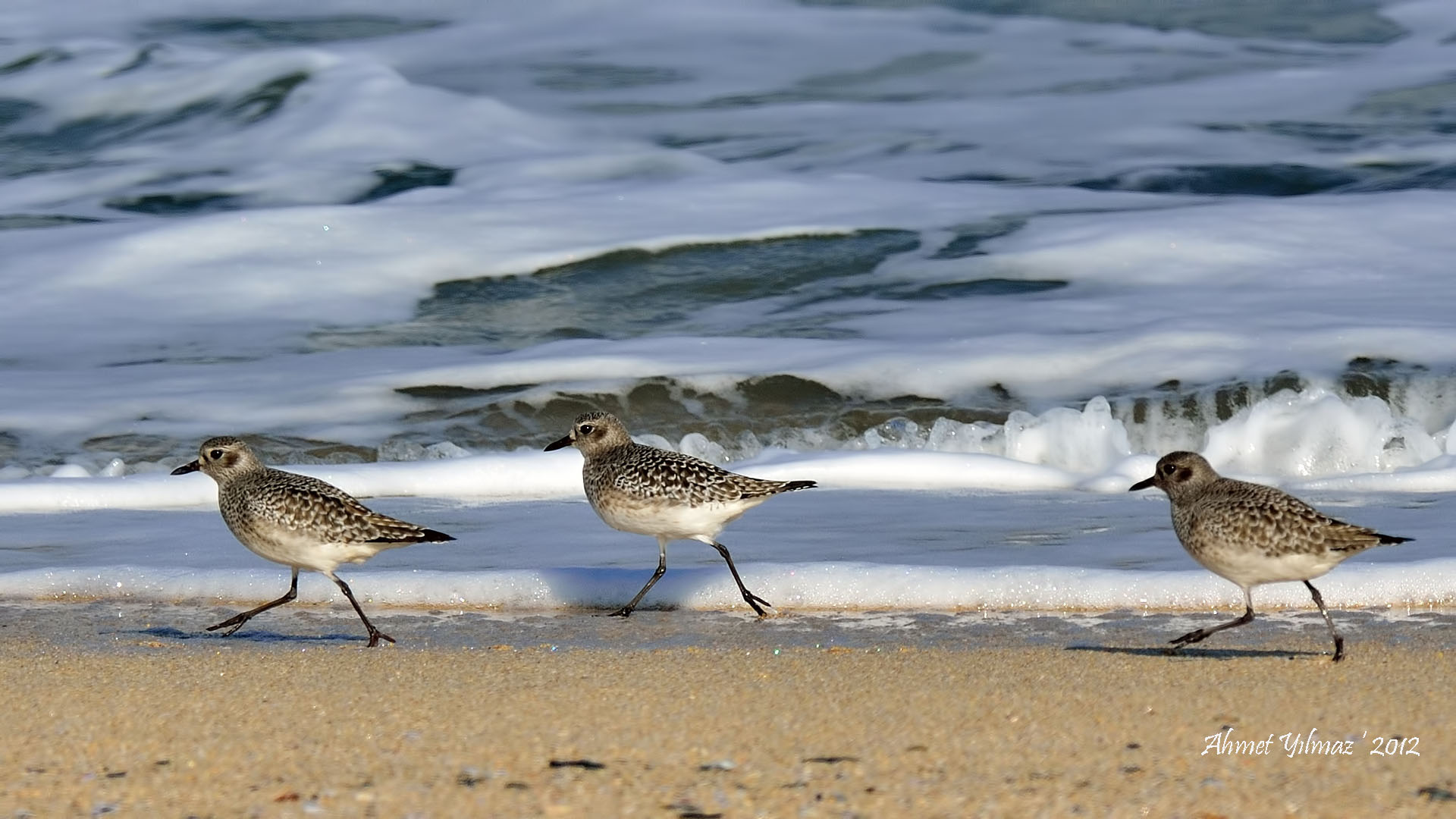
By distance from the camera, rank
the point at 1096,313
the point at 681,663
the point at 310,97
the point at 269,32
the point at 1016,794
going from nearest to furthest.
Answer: the point at 1016,794, the point at 681,663, the point at 1096,313, the point at 310,97, the point at 269,32

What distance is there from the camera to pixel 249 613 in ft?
19.2

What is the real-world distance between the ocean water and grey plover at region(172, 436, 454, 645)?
24.2 inches

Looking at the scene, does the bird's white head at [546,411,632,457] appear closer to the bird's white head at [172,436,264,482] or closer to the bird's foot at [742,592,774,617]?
the bird's foot at [742,592,774,617]

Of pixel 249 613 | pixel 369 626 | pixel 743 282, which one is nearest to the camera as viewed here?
pixel 369 626

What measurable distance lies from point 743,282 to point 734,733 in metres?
10.1

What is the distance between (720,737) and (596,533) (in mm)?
3767

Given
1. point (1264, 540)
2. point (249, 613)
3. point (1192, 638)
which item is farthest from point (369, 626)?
point (1264, 540)

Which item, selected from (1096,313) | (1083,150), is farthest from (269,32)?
(1096,313)

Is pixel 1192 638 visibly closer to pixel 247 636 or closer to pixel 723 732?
pixel 723 732

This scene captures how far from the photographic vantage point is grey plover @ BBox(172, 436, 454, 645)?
18.8ft

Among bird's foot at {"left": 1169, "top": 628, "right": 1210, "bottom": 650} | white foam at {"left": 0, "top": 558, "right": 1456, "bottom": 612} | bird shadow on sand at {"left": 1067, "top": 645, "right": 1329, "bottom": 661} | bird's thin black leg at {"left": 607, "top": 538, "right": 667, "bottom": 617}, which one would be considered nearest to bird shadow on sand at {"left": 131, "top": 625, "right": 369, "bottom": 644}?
white foam at {"left": 0, "top": 558, "right": 1456, "bottom": 612}

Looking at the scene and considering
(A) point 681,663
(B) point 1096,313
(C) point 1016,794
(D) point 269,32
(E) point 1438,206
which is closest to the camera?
(C) point 1016,794

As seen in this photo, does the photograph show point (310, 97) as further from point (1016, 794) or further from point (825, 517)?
point (1016, 794)

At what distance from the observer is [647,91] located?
811 inches
